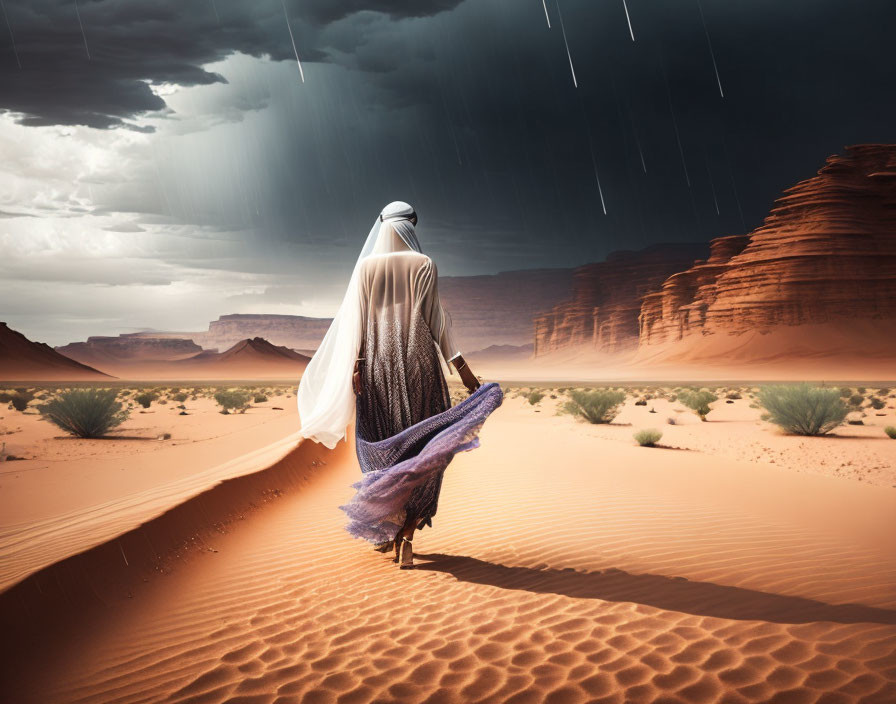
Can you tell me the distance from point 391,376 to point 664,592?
2.38 meters

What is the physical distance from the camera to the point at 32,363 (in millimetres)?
85750

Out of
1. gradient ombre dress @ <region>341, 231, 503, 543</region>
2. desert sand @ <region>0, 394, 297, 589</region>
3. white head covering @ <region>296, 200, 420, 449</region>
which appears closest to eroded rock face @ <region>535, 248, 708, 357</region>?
desert sand @ <region>0, 394, 297, 589</region>

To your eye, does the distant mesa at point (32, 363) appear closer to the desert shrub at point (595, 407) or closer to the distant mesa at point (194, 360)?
the distant mesa at point (194, 360)

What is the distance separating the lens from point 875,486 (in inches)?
358

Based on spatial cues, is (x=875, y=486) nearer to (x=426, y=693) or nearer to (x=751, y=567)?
(x=751, y=567)

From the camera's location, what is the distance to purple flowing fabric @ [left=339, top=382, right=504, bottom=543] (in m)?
4.07

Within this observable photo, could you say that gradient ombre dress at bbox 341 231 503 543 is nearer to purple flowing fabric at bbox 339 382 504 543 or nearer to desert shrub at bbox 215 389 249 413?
purple flowing fabric at bbox 339 382 504 543

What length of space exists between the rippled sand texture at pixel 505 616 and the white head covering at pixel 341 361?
3.83ft

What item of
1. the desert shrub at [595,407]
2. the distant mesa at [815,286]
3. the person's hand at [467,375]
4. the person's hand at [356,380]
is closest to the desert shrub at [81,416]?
the person's hand at [356,380]

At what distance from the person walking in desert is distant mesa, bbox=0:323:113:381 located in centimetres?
8919

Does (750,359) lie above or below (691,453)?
below

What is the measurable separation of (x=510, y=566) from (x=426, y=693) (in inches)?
84.9

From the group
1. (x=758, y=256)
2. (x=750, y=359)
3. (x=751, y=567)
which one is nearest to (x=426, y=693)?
(x=751, y=567)

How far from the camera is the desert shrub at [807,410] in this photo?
49.7ft
